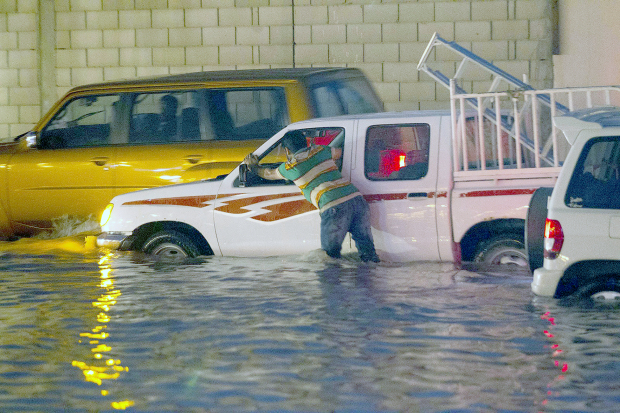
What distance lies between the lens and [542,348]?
5648 millimetres

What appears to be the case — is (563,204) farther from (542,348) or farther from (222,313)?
(222,313)

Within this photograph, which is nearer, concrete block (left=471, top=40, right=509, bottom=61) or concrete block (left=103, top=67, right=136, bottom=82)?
concrete block (left=471, top=40, right=509, bottom=61)

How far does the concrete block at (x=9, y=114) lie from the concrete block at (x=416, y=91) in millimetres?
5943

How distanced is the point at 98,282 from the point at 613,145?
4400mm

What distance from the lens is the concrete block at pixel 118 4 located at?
46.9ft

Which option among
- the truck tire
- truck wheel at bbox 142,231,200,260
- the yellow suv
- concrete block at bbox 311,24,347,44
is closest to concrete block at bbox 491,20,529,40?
concrete block at bbox 311,24,347,44

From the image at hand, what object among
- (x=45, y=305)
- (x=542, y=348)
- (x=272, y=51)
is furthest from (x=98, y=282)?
(x=272, y=51)

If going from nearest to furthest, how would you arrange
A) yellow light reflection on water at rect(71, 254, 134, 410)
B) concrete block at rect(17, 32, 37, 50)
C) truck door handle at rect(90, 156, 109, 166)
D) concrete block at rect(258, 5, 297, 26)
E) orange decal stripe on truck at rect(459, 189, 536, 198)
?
yellow light reflection on water at rect(71, 254, 134, 410)
orange decal stripe on truck at rect(459, 189, 536, 198)
truck door handle at rect(90, 156, 109, 166)
concrete block at rect(258, 5, 297, 26)
concrete block at rect(17, 32, 37, 50)

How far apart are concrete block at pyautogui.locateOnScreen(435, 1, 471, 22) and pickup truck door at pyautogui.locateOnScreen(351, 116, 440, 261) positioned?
630cm

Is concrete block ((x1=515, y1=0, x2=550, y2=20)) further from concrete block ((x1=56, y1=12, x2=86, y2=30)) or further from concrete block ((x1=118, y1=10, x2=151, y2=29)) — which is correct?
concrete block ((x1=56, y1=12, x2=86, y2=30))

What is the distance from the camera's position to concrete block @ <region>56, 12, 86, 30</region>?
14461 mm

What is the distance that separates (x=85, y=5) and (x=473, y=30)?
5.85 m

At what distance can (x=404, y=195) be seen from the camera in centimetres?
753

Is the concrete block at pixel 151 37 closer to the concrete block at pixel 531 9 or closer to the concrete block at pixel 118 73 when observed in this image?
the concrete block at pixel 118 73
